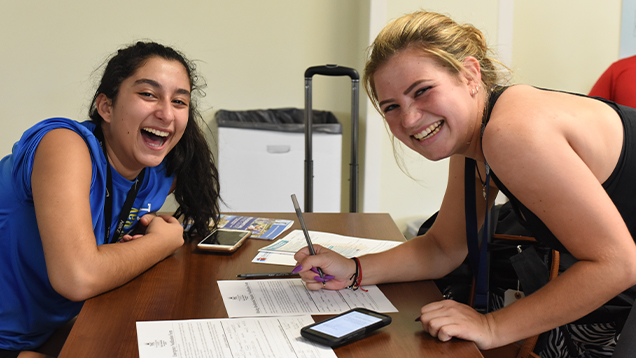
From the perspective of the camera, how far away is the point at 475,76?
1074 mm

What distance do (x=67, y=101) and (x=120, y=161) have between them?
2.10m

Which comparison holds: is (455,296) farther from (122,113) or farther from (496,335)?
(122,113)

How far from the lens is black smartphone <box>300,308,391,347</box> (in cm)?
78

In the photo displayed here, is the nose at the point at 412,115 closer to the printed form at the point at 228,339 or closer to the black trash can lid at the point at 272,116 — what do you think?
the printed form at the point at 228,339

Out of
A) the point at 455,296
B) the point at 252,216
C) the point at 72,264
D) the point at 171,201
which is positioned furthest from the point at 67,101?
the point at 455,296

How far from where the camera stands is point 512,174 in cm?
90

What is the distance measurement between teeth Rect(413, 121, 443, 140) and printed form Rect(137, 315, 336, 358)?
427mm

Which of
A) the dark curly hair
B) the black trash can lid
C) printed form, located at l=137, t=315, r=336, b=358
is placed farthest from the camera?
the black trash can lid

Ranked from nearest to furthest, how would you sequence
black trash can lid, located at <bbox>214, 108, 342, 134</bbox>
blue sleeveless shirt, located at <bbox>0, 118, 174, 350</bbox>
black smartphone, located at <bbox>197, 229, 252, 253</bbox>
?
blue sleeveless shirt, located at <bbox>0, 118, 174, 350</bbox> → black smartphone, located at <bbox>197, 229, 252, 253</bbox> → black trash can lid, located at <bbox>214, 108, 342, 134</bbox>

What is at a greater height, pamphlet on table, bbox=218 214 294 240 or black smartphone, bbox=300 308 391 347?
black smartphone, bbox=300 308 391 347

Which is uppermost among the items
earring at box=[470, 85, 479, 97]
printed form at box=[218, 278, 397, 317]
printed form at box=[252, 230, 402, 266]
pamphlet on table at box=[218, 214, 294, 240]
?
earring at box=[470, 85, 479, 97]

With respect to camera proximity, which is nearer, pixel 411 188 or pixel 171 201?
pixel 411 188

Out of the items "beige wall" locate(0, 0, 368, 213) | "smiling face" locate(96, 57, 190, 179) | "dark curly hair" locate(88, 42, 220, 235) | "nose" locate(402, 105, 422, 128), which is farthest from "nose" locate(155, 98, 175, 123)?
"beige wall" locate(0, 0, 368, 213)

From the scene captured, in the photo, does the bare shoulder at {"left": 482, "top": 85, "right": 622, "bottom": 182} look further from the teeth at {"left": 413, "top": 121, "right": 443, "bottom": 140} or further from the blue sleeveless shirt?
the blue sleeveless shirt
